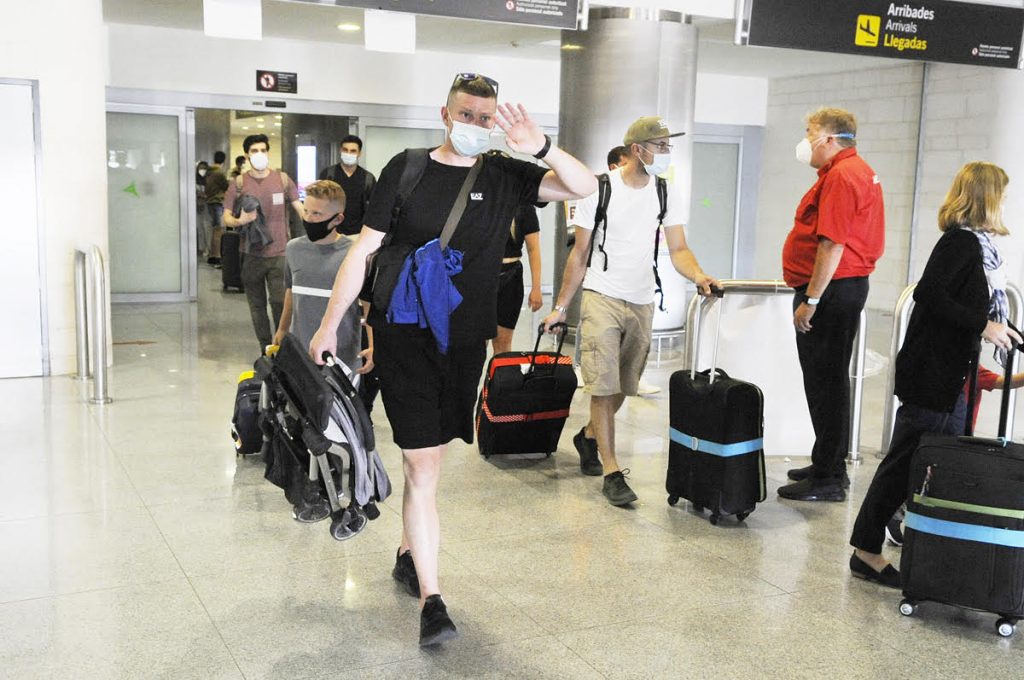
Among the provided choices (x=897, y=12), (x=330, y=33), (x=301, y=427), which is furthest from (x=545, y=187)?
(x=330, y=33)

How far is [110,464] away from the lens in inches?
214

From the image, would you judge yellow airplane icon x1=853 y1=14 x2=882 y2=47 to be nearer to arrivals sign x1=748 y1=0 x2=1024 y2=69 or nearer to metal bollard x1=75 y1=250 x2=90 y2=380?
arrivals sign x1=748 y1=0 x2=1024 y2=69

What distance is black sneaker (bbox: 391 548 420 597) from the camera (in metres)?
3.79

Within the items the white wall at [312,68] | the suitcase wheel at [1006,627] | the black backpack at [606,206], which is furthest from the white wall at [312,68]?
the suitcase wheel at [1006,627]

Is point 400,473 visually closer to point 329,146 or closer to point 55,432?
point 55,432

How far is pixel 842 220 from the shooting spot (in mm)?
4801

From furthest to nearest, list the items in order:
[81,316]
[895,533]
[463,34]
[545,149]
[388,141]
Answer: [388,141], [463,34], [81,316], [895,533], [545,149]

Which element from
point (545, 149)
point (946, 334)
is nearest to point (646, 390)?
point (946, 334)

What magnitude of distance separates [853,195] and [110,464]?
3.97 meters

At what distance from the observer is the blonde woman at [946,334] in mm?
3812

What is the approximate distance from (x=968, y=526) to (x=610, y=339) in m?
1.97

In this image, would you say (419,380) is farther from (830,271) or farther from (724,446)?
(830,271)

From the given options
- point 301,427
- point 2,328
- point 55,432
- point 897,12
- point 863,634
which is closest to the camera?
point 301,427

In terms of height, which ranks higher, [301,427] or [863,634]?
[301,427]
